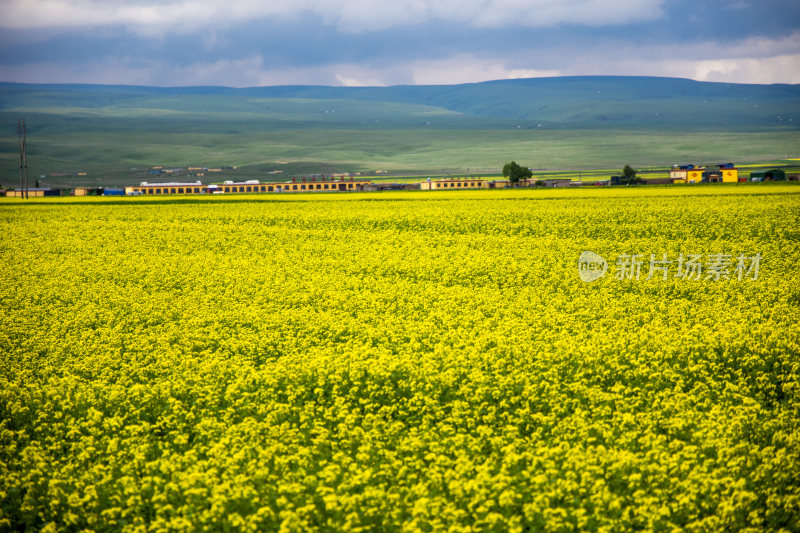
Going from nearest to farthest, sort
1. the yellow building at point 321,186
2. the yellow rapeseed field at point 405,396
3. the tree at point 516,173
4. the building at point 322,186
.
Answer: the yellow rapeseed field at point 405,396 → the tree at point 516,173 → the building at point 322,186 → the yellow building at point 321,186

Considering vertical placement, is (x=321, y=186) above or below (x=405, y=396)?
above

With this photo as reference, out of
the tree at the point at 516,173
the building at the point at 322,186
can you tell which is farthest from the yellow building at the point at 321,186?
the tree at the point at 516,173

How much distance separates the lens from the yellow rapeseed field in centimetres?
944

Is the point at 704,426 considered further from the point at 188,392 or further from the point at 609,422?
the point at 188,392

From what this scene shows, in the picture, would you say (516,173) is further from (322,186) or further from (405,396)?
(405,396)

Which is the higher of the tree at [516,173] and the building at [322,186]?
the tree at [516,173]

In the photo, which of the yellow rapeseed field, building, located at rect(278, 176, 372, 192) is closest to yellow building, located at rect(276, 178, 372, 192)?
building, located at rect(278, 176, 372, 192)

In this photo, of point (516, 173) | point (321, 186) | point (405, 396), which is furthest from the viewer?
point (321, 186)

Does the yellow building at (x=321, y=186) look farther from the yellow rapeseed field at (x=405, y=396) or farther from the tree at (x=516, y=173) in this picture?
Result: the yellow rapeseed field at (x=405, y=396)

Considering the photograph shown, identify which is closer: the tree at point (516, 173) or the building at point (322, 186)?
the tree at point (516, 173)

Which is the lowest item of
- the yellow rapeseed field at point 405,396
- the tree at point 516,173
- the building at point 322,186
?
the yellow rapeseed field at point 405,396

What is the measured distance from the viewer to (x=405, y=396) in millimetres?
13398

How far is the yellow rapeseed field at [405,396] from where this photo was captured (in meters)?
9.44

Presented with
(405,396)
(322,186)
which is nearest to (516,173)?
(322,186)
